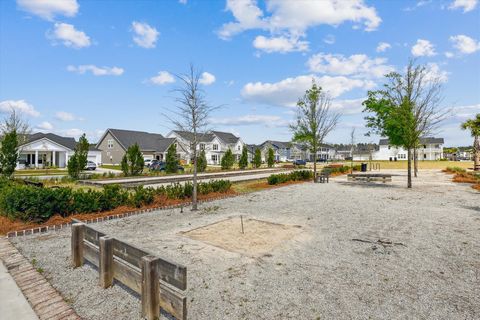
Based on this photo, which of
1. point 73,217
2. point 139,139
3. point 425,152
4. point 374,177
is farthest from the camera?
point 425,152

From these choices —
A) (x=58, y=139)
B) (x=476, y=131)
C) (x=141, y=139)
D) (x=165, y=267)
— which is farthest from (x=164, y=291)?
(x=141, y=139)

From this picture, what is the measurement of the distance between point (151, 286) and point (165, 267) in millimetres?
327

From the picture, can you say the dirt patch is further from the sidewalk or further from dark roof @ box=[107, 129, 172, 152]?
dark roof @ box=[107, 129, 172, 152]

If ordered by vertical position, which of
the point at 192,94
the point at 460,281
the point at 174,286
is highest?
the point at 192,94

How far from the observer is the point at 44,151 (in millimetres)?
41625

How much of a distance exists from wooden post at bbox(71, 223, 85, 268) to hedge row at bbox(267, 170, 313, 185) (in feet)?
50.1

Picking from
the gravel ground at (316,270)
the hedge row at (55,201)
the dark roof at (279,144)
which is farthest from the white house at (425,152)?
the hedge row at (55,201)

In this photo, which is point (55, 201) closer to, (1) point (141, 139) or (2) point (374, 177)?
(2) point (374, 177)

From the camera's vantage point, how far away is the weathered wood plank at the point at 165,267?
10.5 feet

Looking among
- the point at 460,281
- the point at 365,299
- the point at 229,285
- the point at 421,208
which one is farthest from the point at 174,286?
the point at 421,208

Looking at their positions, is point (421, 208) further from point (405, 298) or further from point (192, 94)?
point (192, 94)

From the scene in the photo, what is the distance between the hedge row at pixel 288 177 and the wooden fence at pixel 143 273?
15.5 meters

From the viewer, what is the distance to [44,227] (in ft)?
Answer: 25.7

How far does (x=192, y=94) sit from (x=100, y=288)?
847 cm
